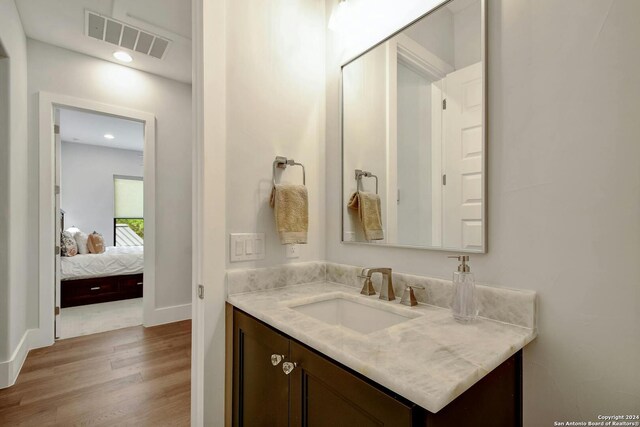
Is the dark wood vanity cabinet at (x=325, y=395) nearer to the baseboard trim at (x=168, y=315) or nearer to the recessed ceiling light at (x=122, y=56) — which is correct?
the baseboard trim at (x=168, y=315)

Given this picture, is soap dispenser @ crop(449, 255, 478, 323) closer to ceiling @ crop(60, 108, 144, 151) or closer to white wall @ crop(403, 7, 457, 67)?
white wall @ crop(403, 7, 457, 67)

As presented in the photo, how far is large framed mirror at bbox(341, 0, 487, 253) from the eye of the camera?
99 cm

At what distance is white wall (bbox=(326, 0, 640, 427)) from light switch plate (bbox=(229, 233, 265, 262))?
0.84m

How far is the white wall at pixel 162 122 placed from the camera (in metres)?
2.69

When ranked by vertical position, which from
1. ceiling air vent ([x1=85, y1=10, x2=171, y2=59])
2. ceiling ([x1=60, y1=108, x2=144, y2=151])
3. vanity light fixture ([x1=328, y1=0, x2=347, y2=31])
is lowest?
vanity light fixture ([x1=328, y1=0, x2=347, y2=31])

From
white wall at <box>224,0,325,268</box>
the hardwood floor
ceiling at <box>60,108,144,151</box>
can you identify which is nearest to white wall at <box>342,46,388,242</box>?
white wall at <box>224,0,325,268</box>

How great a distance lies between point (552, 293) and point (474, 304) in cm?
20

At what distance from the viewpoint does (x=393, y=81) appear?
129 cm

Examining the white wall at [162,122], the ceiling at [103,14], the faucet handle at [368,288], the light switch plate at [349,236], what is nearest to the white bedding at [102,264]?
the white wall at [162,122]

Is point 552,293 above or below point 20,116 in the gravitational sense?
below

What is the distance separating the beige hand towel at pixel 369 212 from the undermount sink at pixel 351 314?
31 centimetres

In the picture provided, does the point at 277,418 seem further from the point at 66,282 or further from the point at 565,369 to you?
the point at 66,282

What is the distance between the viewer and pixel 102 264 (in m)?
4.01

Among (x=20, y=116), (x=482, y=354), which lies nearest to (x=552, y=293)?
(x=482, y=354)
